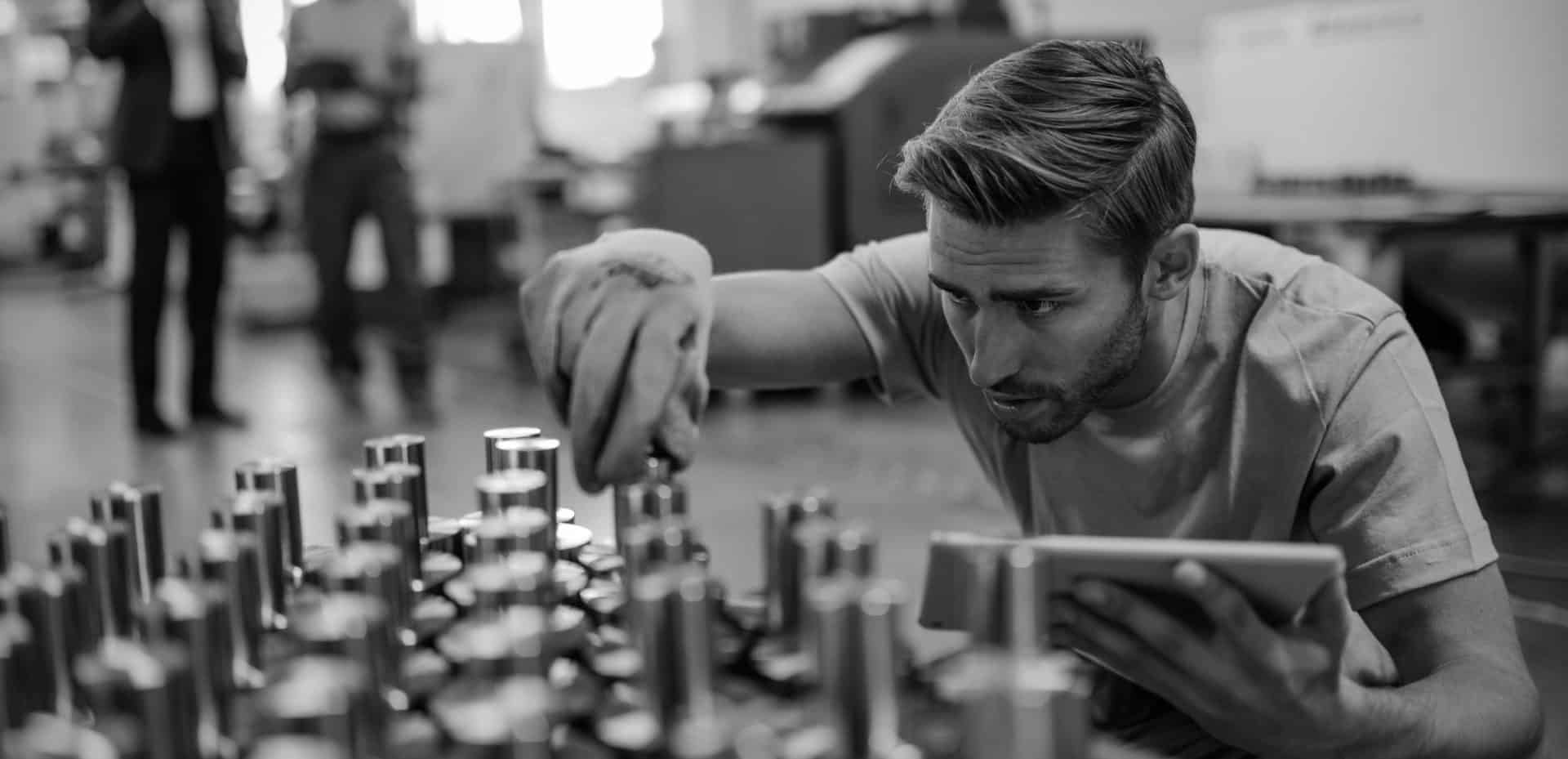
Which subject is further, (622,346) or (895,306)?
(895,306)

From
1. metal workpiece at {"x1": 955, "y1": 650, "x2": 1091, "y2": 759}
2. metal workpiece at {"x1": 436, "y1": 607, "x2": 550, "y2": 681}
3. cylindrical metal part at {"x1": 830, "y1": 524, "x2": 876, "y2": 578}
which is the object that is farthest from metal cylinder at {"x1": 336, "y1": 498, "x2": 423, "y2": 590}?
metal workpiece at {"x1": 955, "y1": 650, "x2": 1091, "y2": 759}

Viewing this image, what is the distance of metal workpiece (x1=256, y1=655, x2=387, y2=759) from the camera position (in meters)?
0.46

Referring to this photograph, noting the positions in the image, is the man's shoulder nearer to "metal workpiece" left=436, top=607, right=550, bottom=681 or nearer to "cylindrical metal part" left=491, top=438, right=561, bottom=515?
"cylindrical metal part" left=491, top=438, right=561, bottom=515

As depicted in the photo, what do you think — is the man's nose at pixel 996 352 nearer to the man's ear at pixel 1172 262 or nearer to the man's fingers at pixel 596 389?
the man's ear at pixel 1172 262

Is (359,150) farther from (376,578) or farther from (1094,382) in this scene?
(376,578)

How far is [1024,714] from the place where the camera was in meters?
0.42

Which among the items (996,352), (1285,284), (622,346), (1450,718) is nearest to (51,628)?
(622,346)

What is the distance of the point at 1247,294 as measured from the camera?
1049 mm

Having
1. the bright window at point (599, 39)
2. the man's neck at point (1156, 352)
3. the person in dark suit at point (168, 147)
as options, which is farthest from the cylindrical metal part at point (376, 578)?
the bright window at point (599, 39)

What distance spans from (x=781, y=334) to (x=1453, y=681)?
571mm

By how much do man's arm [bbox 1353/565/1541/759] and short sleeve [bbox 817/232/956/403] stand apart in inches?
17.1

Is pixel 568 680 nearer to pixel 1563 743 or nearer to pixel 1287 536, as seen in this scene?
pixel 1287 536

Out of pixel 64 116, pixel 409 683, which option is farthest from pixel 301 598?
pixel 64 116

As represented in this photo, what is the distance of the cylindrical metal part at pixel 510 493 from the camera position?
696mm
